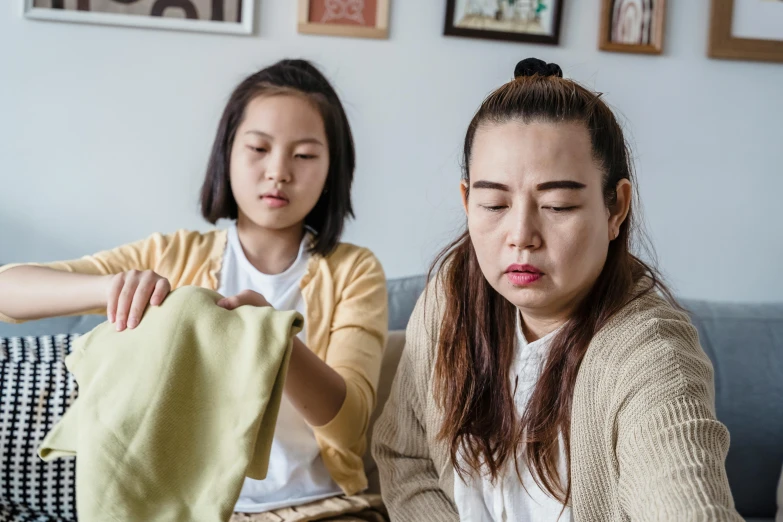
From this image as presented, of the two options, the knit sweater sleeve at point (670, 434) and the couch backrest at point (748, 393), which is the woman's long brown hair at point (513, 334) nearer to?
the knit sweater sleeve at point (670, 434)

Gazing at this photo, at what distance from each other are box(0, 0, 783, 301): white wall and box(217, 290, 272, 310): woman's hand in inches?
38.1

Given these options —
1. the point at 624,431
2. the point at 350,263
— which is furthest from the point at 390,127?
the point at 624,431

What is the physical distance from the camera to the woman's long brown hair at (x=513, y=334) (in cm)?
107

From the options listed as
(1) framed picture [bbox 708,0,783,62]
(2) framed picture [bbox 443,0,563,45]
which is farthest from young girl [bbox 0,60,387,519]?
(1) framed picture [bbox 708,0,783,62]

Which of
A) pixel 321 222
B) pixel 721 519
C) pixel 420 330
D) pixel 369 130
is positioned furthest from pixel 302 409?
pixel 369 130

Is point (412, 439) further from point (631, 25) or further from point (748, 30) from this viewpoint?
point (748, 30)

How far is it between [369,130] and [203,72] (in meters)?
0.43

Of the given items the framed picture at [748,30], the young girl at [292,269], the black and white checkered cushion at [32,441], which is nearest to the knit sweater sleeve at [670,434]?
the young girl at [292,269]

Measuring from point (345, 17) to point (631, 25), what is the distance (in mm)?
720

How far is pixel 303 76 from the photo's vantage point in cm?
149

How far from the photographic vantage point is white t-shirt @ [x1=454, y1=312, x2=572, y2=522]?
1127 millimetres

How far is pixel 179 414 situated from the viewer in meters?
1.08

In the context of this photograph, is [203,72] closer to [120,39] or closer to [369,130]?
[120,39]

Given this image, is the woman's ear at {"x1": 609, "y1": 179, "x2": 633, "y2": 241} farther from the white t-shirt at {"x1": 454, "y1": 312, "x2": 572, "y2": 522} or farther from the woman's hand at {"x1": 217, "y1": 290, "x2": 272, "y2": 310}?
the woman's hand at {"x1": 217, "y1": 290, "x2": 272, "y2": 310}
